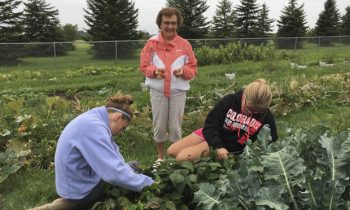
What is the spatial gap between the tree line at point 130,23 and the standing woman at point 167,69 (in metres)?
13.3

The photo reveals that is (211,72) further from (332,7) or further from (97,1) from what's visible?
(332,7)

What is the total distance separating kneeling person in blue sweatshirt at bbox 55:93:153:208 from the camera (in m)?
2.98

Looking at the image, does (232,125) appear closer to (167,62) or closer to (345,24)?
(167,62)

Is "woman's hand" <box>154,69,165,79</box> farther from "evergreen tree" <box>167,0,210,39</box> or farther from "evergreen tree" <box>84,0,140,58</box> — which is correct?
"evergreen tree" <box>167,0,210,39</box>

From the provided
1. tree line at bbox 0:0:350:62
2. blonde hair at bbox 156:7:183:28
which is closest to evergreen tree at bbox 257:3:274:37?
tree line at bbox 0:0:350:62

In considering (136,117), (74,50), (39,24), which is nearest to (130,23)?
(39,24)

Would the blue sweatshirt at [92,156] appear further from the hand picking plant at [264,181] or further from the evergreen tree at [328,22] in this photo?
the evergreen tree at [328,22]

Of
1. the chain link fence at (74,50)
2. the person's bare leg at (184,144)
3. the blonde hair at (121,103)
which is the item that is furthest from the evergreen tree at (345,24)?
the blonde hair at (121,103)

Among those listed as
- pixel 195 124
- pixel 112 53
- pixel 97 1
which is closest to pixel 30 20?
pixel 97 1

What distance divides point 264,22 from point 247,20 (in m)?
1.75

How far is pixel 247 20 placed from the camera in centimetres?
4478

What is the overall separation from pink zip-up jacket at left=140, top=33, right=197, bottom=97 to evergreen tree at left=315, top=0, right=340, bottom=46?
47040 mm

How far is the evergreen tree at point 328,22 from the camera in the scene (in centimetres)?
4875

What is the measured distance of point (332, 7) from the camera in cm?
5028
